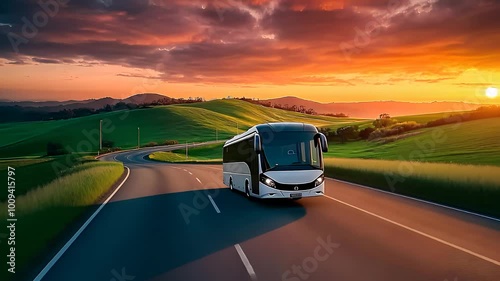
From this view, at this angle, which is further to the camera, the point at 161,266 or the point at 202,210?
the point at 202,210

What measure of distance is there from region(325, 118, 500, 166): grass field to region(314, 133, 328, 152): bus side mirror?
105ft

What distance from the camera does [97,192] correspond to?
20.0m

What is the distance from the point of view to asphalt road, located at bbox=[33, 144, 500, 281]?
25.3 feet

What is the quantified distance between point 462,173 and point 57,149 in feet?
336

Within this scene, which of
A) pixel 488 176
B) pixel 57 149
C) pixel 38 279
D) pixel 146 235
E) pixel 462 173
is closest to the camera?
pixel 38 279

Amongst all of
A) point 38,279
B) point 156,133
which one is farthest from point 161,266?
point 156,133

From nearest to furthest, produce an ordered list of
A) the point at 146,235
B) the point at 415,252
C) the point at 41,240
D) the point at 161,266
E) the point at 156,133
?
the point at 161,266, the point at 415,252, the point at 41,240, the point at 146,235, the point at 156,133

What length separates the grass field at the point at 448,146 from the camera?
48.2m

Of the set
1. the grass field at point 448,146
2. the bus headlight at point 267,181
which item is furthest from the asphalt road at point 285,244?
the grass field at point 448,146

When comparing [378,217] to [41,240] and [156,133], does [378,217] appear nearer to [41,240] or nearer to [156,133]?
[41,240]

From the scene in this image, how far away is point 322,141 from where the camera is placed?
16219 mm

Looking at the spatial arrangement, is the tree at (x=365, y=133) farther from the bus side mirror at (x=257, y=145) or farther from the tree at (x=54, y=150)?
the bus side mirror at (x=257, y=145)

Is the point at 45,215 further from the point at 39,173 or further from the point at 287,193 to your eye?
the point at 39,173

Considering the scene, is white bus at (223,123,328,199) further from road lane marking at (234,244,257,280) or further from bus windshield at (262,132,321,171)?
road lane marking at (234,244,257,280)
